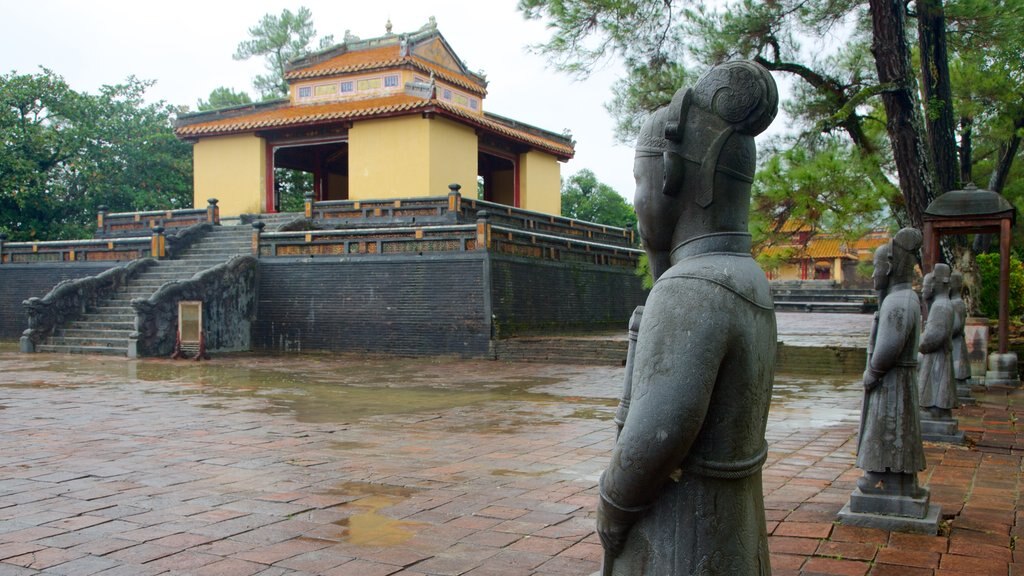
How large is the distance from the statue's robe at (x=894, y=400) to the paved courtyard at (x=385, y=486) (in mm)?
401

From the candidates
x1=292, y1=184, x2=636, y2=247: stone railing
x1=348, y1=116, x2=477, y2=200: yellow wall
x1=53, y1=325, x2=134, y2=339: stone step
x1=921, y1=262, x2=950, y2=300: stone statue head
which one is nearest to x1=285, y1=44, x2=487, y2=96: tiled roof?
x1=348, y1=116, x2=477, y2=200: yellow wall

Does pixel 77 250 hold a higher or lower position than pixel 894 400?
higher

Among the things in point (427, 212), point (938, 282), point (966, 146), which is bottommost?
point (938, 282)

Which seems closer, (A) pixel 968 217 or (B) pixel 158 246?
(A) pixel 968 217

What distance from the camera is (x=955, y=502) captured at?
467 cm

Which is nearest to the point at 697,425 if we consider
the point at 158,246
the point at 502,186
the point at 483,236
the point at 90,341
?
the point at 483,236

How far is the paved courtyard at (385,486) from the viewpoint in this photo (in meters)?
3.67

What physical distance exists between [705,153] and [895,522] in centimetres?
301

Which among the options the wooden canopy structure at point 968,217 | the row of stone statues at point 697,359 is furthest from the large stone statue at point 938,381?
the row of stone statues at point 697,359

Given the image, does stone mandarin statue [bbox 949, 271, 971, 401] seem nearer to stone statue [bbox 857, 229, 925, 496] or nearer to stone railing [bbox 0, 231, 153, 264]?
stone statue [bbox 857, 229, 925, 496]

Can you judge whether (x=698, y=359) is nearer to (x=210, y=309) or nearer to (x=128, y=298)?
(x=210, y=309)

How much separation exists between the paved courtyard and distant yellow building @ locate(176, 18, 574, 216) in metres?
12.3

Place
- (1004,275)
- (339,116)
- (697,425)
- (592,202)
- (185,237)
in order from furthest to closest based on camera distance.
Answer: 1. (592,202)
2. (339,116)
3. (185,237)
4. (1004,275)
5. (697,425)

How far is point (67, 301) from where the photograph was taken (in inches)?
685
